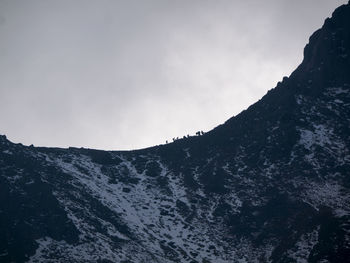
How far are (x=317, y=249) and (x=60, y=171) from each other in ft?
176

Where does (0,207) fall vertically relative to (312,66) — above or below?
below

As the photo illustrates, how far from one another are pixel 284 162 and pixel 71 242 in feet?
138

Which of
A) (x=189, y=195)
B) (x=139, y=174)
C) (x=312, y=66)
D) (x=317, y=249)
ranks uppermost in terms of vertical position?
(x=312, y=66)

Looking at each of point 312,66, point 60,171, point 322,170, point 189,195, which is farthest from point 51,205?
point 312,66

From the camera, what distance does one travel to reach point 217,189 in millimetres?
91062

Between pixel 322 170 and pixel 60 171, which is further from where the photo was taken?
pixel 60 171

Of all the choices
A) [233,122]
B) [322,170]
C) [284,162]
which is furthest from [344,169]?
[233,122]

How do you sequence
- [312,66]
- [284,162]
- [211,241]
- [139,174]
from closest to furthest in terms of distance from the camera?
[211,241], [284,162], [139,174], [312,66]

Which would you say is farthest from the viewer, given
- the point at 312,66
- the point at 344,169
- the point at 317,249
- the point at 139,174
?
the point at 312,66

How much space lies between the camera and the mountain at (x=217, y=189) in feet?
221

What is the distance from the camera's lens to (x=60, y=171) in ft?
310

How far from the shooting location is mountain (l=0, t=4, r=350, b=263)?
221ft

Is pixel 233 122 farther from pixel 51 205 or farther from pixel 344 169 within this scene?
pixel 51 205

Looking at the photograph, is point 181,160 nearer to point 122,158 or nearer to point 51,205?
point 122,158
